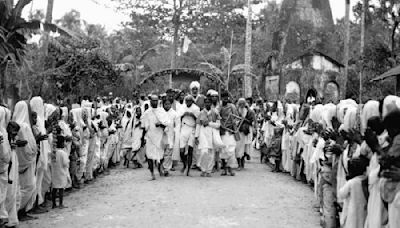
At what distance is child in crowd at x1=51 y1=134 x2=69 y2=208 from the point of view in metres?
8.00

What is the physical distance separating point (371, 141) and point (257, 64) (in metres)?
32.4

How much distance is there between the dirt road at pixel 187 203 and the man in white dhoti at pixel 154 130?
0.53m

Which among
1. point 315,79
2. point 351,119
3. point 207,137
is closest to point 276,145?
point 207,137

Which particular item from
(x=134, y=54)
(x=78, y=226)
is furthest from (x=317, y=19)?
(x=78, y=226)

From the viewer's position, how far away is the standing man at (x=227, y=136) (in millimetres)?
12070

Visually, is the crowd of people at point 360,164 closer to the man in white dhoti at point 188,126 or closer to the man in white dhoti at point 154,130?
the man in white dhoti at point 188,126

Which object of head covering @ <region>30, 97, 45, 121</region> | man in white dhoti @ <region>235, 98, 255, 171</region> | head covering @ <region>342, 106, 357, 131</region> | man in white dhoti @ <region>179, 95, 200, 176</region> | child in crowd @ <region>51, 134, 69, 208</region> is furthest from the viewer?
man in white dhoti @ <region>235, 98, 255, 171</region>

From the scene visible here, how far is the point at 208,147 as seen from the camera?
11.8 m

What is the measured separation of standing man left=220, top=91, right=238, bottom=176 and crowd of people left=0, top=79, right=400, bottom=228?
0.08ft

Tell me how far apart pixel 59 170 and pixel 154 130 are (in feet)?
11.9

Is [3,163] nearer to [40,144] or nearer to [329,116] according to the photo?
[40,144]

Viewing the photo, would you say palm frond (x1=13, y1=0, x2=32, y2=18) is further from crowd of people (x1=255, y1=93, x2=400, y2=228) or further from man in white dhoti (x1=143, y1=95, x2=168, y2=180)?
crowd of people (x1=255, y1=93, x2=400, y2=228)

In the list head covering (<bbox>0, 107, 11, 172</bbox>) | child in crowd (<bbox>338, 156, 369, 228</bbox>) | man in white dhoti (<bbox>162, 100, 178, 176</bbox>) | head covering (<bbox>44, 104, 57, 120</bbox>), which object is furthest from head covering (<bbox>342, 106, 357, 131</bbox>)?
man in white dhoti (<bbox>162, 100, 178, 176</bbox>)

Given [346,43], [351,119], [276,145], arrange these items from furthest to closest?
[346,43] < [276,145] < [351,119]
